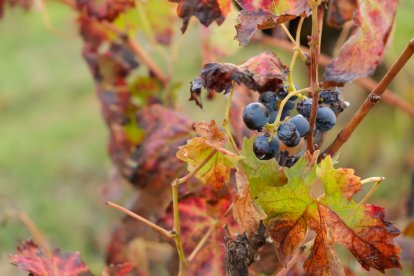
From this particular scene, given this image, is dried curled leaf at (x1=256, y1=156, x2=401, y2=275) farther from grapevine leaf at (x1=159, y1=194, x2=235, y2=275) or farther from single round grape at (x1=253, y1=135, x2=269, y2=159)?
grapevine leaf at (x1=159, y1=194, x2=235, y2=275)

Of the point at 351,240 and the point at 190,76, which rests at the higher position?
the point at 351,240

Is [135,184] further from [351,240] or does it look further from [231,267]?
[351,240]

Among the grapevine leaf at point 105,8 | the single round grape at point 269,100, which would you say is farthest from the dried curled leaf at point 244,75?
the grapevine leaf at point 105,8

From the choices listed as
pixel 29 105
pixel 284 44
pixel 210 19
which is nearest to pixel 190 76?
pixel 29 105

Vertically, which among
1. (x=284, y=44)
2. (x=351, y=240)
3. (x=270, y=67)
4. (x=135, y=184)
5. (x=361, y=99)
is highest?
(x=270, y=67)

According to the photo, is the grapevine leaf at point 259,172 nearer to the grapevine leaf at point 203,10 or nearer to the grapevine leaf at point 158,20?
the grapevine leaf at point 203,10

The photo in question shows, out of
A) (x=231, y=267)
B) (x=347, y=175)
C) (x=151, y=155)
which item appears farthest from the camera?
(x=151, y=155)

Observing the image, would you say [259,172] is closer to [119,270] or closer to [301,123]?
[301,123]
